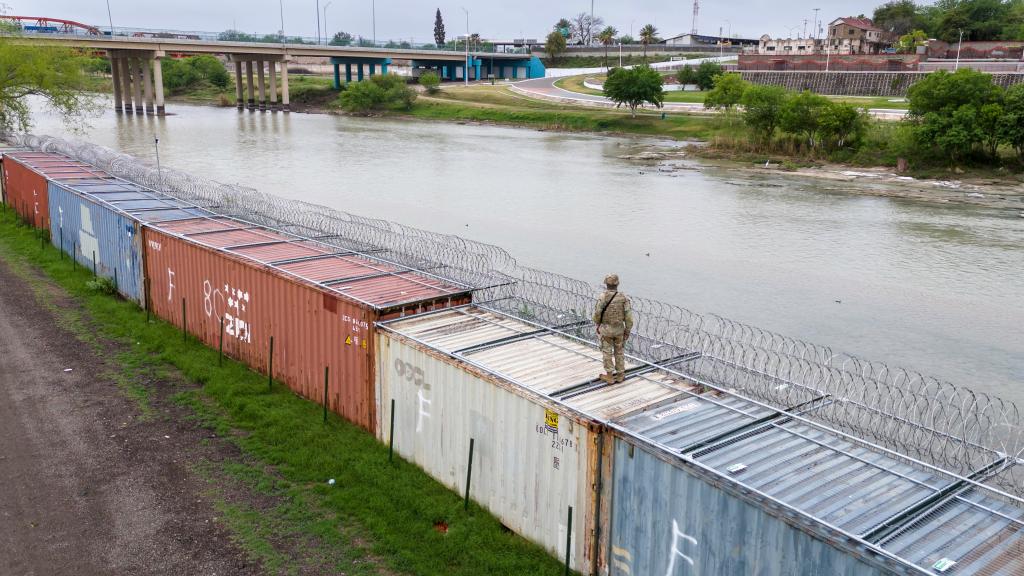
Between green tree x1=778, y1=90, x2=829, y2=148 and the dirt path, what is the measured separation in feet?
186

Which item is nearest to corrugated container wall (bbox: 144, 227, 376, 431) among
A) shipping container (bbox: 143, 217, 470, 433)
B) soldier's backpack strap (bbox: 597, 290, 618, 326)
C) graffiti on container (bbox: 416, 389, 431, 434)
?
shipping container (bbox: 143, 217, 470, 433)

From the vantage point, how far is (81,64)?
5556 cm

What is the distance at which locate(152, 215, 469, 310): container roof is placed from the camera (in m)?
14.9

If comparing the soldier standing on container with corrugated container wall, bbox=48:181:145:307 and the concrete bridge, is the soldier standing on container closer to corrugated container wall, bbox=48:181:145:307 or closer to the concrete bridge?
corrugated container wall, bbox=48:181:145:307

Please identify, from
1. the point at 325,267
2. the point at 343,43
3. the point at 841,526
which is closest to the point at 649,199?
the point at 325,267

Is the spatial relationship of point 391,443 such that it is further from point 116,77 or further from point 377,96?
point 116,77

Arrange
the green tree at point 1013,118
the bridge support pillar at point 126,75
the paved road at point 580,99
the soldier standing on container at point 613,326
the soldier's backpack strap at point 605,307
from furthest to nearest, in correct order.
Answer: the bridge support pillar at point 126,75 → the paved road at point 580,99 → the green tree at point 1013,118 → the soldier's backpack strap at point 605,307 → the soldier standing on container at point 613,326

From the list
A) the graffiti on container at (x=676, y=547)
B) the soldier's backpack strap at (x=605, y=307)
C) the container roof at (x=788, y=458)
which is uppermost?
the soldier's backpack strap at (x=605, y=307)

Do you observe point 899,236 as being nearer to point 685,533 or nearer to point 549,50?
point 685,533

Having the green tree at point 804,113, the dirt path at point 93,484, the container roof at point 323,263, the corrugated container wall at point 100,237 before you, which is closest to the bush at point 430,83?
the green tree at point 804,113

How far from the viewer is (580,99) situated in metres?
107

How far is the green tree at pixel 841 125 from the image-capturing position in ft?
200

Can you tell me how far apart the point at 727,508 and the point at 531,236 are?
26921mm

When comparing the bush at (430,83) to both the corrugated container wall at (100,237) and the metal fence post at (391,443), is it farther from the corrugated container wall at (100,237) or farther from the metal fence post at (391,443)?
the metal fence post at (391,443)
